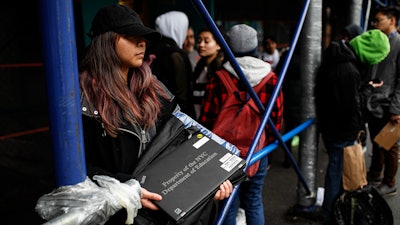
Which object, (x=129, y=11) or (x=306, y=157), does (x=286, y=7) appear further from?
(x=129, y=11)

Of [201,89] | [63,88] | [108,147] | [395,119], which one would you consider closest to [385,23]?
[395,119]

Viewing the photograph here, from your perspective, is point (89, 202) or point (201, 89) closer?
point (89, 202)

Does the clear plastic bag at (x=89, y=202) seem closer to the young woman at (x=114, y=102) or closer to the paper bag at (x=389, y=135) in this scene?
the young woman at (x=114, y=102)

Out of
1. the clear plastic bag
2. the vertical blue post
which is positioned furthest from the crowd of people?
the vertical blue post

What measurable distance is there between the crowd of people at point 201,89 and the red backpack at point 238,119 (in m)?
0.06

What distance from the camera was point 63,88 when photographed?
3.50ft

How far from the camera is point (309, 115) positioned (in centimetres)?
325

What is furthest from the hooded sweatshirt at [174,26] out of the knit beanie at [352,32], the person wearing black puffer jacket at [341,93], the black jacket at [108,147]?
the black jacket at [108,147]

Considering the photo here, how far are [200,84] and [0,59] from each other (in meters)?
5.25

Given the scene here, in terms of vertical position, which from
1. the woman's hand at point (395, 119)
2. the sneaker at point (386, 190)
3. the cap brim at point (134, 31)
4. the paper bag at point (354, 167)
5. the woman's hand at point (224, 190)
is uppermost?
the cap brim at point (134, 31)

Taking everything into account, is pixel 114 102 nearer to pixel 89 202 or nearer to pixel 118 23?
pixel 118 23

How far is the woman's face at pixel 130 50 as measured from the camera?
1537 millimetres

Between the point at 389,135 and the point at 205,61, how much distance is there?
1808mm

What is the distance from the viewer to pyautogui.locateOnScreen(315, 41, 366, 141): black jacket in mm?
2797
